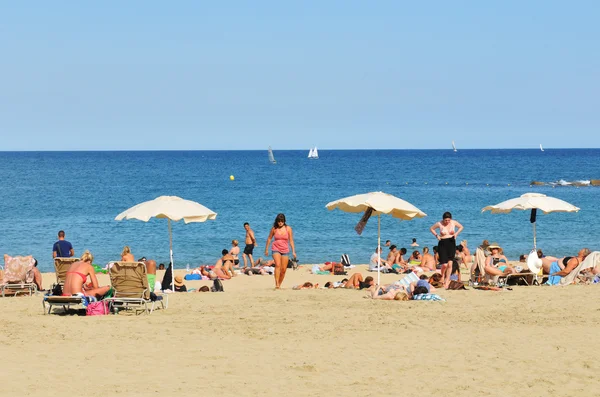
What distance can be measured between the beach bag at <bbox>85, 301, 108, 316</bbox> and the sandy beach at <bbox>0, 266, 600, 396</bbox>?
243 mm

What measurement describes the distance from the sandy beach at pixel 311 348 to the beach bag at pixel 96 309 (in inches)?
9.6

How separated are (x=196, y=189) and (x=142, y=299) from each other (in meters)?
56.7

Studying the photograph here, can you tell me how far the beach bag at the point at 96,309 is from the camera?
457 inches

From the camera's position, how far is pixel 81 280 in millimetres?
11641

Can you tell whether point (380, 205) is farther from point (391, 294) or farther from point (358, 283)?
point (391, 294)

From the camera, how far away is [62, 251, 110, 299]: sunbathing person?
38.0 feet

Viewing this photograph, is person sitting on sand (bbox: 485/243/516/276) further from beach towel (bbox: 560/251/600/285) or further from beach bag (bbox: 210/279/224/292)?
beach bag (bbox: 210/279/224/292)

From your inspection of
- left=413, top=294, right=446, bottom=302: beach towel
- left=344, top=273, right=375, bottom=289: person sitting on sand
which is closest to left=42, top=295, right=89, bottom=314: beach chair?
left=413, top=294, right=446, bottom=302: beach towel

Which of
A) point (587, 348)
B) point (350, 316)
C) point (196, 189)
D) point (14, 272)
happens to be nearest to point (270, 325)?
point (350, 316)

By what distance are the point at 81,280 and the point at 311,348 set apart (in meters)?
4.07

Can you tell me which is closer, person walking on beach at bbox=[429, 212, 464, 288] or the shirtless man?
person walking on beach at bbox=[429, 212, 464, 288]

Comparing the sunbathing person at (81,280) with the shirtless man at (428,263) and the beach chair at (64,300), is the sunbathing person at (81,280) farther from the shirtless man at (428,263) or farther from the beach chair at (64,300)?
the shirtless man at (428,263)

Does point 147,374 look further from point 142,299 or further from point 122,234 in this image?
point 122,234

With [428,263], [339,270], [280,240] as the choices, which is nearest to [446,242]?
[280,240]
